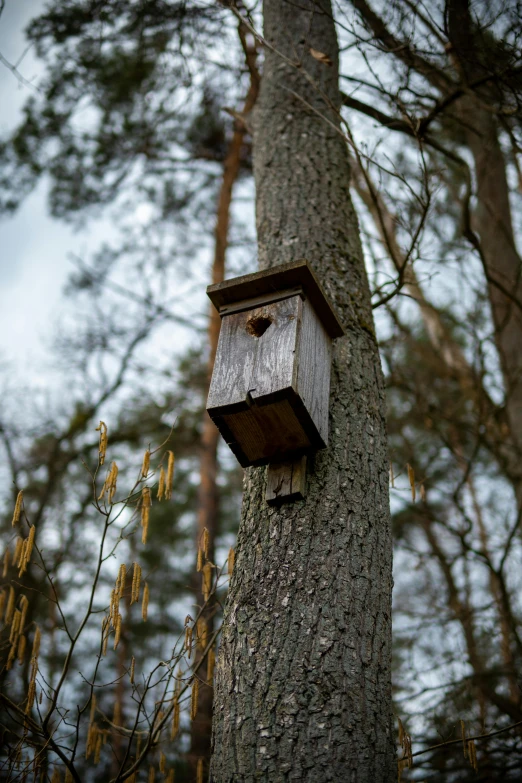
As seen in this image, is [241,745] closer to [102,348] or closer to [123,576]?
[123,576]

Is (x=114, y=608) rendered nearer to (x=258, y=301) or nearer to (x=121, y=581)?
(x=121, y=581)

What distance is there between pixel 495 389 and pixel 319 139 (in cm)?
360

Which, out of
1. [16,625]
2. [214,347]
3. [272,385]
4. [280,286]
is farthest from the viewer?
[214,347]

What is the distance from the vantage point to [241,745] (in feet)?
5.64

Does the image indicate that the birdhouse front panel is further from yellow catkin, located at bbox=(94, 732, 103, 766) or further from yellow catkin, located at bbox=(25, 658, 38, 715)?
yellow catkin, located at bbox=(94, 732, 103, 766)

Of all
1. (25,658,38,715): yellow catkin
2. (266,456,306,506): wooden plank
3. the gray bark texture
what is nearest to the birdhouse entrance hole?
the gray bark texture

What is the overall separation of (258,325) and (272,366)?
0.76 ft

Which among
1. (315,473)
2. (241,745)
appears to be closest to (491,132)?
(315,473)

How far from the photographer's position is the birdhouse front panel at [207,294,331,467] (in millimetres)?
2045

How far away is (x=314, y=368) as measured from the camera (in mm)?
2201

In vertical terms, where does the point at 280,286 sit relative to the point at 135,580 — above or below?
above

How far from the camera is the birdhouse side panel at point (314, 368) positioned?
208 centimetres

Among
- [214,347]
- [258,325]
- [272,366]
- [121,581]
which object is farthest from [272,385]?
[214,347]

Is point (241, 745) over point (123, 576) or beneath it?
beneath
